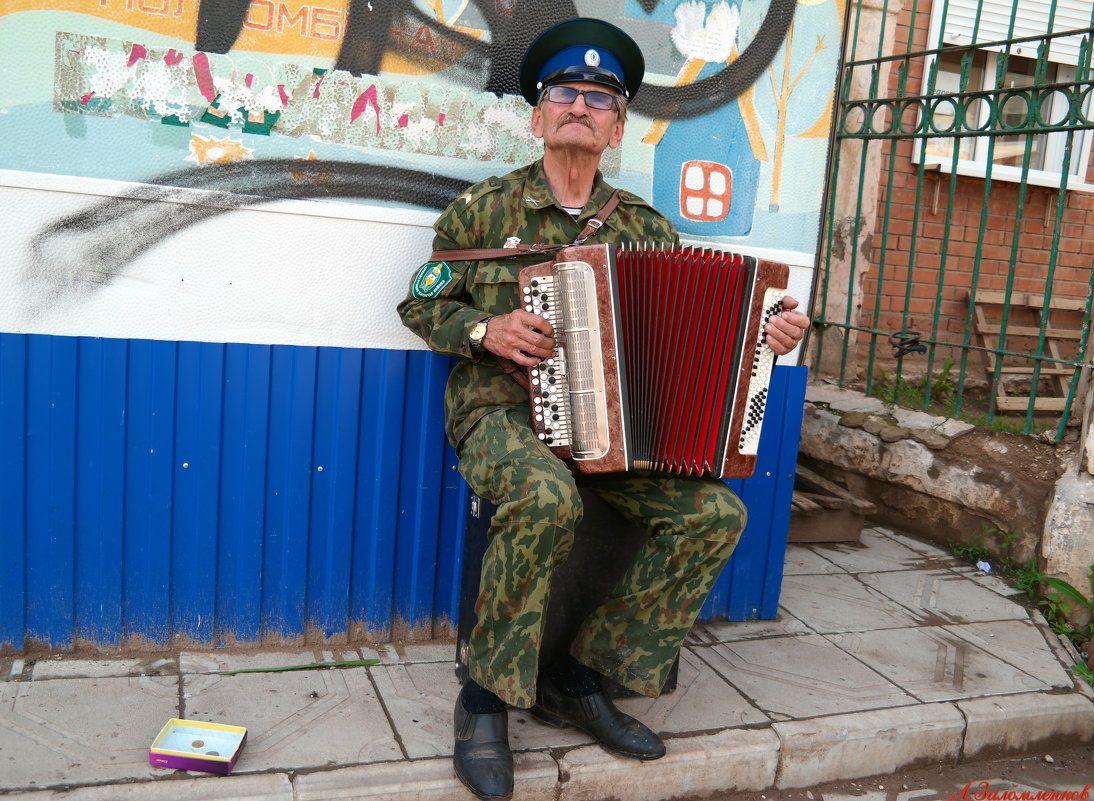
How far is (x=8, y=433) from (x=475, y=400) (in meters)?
1.33

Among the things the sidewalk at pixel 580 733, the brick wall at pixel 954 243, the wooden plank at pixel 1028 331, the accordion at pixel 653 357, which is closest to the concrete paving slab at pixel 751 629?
the sidewalk at pixel 580 733

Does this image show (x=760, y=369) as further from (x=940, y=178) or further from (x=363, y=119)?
(x=940, y=178)

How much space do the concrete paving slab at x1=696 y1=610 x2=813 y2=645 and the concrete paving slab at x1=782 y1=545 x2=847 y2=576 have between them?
0.51 meters

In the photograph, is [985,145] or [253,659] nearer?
[253,659]

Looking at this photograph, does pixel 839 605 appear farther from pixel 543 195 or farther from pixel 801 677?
pixel 543 195

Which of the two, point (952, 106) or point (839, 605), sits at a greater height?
Result: point (952, 106)

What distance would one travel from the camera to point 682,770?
2615 mm

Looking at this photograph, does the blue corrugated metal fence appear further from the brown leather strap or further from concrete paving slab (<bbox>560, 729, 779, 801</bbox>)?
concrete paving slab (<bbox>560, 729, 779, 801</bbox>)

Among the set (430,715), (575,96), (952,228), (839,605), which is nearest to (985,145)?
(952,228)

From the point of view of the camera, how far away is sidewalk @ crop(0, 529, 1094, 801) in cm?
236

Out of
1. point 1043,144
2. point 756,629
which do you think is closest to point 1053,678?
point 756,629

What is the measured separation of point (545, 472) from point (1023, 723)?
1841 millimetres

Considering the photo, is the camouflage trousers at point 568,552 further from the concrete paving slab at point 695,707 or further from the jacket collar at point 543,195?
the jacket collar at point 543,195

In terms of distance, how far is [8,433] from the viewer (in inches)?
106
